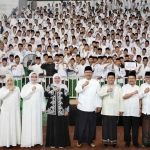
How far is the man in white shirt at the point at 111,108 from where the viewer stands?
6.76m

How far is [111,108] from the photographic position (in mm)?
6762

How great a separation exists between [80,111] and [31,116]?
105cm

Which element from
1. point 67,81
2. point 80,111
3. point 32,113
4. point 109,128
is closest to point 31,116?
point 32,113

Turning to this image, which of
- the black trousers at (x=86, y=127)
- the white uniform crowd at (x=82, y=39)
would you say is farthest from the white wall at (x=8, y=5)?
the black trousers at (x=86, y=127)

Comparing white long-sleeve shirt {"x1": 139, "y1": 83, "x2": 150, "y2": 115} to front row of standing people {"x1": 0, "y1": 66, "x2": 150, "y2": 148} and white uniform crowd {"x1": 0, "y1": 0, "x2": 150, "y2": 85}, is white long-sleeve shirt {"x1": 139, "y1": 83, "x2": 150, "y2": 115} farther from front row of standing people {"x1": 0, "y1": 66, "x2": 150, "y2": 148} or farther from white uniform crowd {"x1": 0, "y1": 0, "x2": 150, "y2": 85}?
white uniform crowd {"x1": 0, "y1": 0, "x2": 150, "y2": 85}

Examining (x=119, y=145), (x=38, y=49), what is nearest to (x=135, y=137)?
(x=119, y=145)

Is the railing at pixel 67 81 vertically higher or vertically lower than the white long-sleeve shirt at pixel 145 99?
higher

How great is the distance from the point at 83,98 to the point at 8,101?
62.8 inches

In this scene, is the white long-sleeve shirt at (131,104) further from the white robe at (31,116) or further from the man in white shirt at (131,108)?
the white robe at (31,116)

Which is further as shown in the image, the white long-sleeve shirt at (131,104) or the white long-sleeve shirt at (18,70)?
the white long-sleeve shirt at (18,70)

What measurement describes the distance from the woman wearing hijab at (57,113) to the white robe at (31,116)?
229 mm

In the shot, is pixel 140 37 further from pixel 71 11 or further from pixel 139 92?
pixel 139 92

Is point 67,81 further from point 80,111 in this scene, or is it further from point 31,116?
point 31,116

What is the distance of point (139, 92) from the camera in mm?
6859
